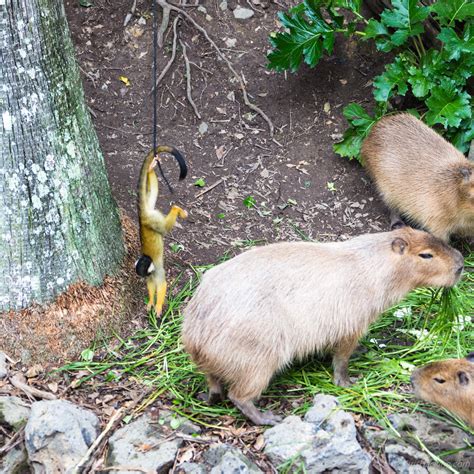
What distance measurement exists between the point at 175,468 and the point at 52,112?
2.15 metres

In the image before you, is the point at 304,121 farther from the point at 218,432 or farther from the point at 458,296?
the point at 218,432

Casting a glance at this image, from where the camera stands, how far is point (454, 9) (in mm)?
5965

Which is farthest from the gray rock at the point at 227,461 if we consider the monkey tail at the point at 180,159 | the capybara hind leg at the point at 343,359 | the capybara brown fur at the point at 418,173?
the capybara brown fur at the point at 418,173

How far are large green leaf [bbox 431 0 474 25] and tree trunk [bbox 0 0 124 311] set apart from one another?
303 centimetres

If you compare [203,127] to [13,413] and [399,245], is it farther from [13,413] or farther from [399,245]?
[13,413]

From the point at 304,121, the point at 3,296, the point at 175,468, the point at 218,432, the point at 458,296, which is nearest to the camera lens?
the point at 175,468

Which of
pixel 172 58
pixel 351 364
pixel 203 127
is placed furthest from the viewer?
pixel 172 58

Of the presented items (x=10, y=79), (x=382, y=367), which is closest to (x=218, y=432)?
(x=382, y=367)

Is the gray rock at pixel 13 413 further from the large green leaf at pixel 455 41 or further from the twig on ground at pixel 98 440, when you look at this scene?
the large green leaf at pixel 455 41

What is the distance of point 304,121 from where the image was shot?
6.72 metres

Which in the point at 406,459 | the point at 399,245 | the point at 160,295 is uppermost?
the point at 399,245

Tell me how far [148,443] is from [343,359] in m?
1.24

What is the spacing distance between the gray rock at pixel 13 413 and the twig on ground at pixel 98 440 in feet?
1.50

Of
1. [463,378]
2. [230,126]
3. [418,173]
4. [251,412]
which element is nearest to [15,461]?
[251,412]
